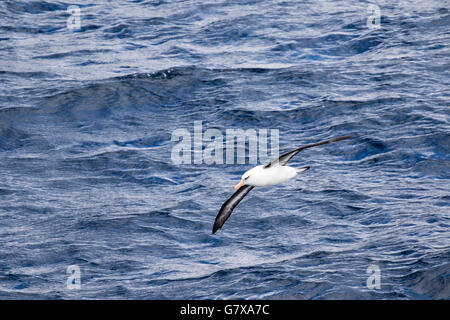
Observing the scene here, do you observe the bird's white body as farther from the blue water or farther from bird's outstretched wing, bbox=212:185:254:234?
the blue water

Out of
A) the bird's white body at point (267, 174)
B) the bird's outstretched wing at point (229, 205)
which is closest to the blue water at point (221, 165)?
the bird's outstretched wing at point (229, 205)

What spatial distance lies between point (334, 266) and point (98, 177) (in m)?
6.54

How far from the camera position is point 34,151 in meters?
22.0

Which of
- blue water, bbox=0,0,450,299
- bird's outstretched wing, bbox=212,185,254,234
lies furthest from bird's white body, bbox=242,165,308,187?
blue water, bbox=0,0,450,299

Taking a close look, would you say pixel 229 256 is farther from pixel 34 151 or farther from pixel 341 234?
pixel 34 151

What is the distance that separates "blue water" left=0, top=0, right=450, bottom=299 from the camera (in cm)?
1684

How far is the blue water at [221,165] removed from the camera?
1684 cm

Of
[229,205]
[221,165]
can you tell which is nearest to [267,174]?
[229,205]

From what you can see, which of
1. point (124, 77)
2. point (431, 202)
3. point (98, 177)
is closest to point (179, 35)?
point (124, 77)

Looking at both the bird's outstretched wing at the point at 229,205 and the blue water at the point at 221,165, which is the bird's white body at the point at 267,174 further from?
the blue water at the point at 221,165

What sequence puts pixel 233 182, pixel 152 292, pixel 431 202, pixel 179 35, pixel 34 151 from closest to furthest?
pixel 152 292 → pixel 431 202 → pixel 233 182 → pixel 34 151 → pixel 179 35

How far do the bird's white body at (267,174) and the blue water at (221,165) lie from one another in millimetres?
2615

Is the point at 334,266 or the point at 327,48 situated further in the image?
the point at 327,48

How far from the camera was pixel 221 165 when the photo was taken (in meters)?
21.0
